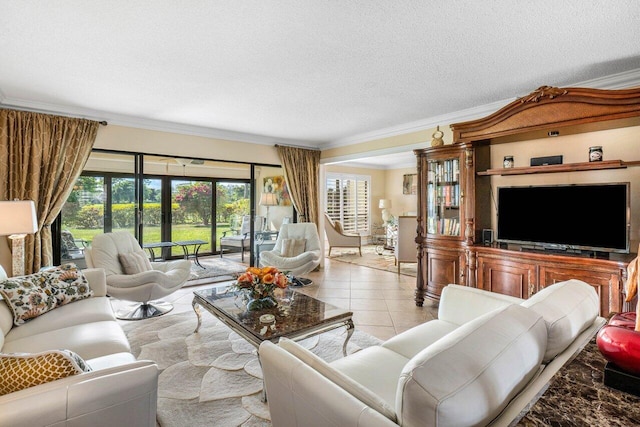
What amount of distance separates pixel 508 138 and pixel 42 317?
456 centimetres

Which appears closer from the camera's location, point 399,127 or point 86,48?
point 86,48

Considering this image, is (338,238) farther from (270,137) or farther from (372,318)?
(372,318)

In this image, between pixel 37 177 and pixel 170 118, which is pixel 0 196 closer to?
pixel 37 177

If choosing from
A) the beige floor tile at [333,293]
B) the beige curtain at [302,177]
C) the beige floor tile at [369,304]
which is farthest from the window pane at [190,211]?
the beige floor tile at [369,304]

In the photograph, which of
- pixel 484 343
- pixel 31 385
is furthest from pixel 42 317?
pixel 484 343

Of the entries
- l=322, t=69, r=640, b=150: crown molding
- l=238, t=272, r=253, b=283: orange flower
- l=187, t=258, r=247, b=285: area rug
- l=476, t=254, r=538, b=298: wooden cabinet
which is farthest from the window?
l=238, t=272, r=253, b=283: orange flower

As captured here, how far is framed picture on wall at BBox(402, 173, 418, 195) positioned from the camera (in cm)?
920

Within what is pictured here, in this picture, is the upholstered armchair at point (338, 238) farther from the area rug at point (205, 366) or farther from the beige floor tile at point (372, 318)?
the area rug at point (205, 366)

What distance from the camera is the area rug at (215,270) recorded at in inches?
203

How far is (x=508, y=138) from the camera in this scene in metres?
3.51

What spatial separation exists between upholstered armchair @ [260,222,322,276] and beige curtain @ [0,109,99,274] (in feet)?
8.84

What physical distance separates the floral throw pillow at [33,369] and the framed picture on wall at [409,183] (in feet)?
29.0

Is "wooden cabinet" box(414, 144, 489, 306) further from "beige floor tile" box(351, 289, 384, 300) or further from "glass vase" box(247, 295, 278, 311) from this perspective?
"glass vase" box(247, 295, 278, 311)

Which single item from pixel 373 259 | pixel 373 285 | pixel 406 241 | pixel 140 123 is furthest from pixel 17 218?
pixel 373 259
